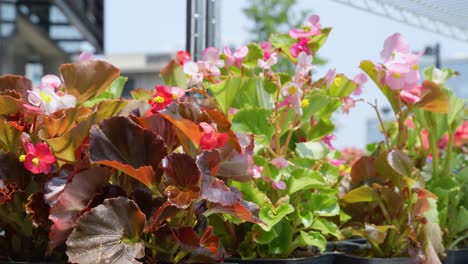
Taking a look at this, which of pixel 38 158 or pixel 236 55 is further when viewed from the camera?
pixel 236 55

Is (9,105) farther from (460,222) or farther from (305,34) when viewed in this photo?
(460,222)

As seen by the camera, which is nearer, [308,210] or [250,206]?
[250,206]

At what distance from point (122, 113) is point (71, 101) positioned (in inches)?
2.5

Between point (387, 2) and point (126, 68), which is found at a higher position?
point (387, 2)

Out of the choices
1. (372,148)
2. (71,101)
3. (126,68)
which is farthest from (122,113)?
(126,68)

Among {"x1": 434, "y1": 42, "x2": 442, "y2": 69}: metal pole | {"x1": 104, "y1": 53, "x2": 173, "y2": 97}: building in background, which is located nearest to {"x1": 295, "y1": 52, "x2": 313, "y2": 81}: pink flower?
{"x1": 434, "y1": 42, "x2": 442, "y2": 69}: metal pole

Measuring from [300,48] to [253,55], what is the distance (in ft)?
0.26

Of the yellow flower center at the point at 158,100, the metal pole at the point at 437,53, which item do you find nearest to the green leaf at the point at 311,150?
the yellow flower center at the point at 158,100

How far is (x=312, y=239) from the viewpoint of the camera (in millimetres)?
859

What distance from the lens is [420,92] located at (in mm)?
964

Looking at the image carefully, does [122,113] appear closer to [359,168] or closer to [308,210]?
[308,210]

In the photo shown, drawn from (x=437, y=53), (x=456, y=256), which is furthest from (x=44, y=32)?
(x=456, y=256)

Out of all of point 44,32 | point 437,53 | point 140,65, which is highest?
point 437,53

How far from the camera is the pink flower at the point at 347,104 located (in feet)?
3.43
